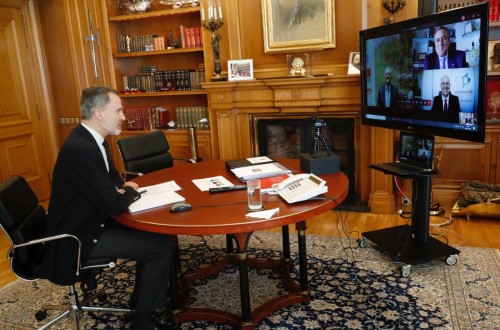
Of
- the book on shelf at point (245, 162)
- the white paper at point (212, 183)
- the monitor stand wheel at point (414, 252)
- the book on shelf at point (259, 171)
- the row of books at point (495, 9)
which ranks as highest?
the row of books at point (495, 9)

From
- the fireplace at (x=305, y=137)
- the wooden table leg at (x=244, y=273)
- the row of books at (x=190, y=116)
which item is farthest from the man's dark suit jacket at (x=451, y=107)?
the row of books at (x=190, y=116)

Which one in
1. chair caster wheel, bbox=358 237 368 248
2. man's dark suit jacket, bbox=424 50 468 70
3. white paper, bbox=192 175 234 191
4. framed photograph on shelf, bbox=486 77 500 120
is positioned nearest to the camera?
white paper, bbox=192 175 234 191

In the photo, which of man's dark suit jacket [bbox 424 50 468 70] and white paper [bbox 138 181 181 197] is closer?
white paper [bbox 138 181 181 197]

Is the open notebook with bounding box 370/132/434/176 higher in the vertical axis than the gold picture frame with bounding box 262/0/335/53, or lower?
lower

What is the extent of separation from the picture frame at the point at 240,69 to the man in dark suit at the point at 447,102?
1.89 meters

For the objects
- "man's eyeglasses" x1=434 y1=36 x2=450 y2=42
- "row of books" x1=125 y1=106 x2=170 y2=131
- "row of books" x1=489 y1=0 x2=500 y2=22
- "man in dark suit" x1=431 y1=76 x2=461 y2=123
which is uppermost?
"row of books" x1=489 y1=0 x2=500 y2=22

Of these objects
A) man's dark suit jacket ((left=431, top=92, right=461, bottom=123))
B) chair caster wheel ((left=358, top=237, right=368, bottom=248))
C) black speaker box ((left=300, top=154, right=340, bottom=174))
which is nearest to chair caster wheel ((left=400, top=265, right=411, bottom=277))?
chair caster wheel ((left=358, top=237, right=368, bottom=248))

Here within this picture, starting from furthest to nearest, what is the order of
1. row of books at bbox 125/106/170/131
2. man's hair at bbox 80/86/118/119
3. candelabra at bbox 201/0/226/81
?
1. row of books at bbox 125/106/170/131
2. candelabra at bbox 201/0/226/81
3. man's hair at bbox 80/86/118/119

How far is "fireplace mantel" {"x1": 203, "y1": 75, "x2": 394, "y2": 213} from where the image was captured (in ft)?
12.5

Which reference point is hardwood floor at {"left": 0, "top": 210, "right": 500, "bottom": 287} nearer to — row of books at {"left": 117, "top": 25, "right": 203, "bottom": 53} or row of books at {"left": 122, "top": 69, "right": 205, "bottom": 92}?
row of books at {"left": 122, "top": 69, "right": 205, "bottom": 92}

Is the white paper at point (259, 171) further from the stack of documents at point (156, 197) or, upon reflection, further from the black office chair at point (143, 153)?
the black office chair at point (143, 153)

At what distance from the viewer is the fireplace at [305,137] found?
13.2 feet

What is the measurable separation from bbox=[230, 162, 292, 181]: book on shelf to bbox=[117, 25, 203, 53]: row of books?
2.32 meters

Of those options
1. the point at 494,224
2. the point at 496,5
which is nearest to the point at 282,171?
the point at 494,224
